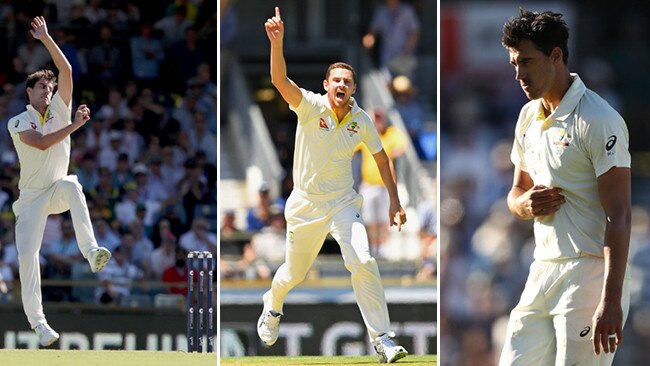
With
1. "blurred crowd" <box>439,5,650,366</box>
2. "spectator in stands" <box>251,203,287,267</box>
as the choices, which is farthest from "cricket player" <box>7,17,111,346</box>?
"blurred crowd" <box>439,5,650,366</box>

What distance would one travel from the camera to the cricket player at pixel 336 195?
844 cm

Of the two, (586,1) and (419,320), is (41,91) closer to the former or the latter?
(419,320)

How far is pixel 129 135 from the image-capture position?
1570cm

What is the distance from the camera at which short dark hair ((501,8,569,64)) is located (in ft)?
16.2

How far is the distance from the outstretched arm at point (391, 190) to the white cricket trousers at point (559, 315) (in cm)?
329

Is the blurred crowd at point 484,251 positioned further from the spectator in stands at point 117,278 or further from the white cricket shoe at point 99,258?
the white cricket shoe at point 99,258

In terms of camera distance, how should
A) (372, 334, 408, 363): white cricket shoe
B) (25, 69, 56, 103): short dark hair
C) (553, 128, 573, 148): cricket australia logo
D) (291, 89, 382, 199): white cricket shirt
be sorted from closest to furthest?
(553, 128, 573, 148): cricket australia logo < (372, 334, 408, 363): white cricket shoe < (291, 89, 382, 199): white cricket shirt < (25, 69, 56, 103): short dark hair

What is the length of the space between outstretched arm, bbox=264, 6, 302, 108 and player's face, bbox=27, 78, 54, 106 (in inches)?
85.2

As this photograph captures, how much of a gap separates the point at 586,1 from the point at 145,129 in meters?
5.38

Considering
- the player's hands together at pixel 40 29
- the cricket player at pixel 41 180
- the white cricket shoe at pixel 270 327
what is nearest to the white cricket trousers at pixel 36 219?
the cricket player at pixel 41 180

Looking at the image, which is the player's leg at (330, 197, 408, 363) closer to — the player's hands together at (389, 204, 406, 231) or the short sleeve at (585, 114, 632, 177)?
→ the player's hands together at (389, 204, 406, 231)

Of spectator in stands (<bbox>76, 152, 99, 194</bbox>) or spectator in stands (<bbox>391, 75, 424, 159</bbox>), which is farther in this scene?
spectator in stands (<bbox>391, 75, 424, 159</bbox>)

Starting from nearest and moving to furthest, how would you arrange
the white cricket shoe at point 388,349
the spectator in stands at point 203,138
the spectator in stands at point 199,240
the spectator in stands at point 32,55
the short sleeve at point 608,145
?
the short sleeve at point 608,145 → the white cricket shoe at point 388,349 → the spectator in stands at point 199,240 → the spectator in stands at point 203,138 → the spectator in stands at point 32,55

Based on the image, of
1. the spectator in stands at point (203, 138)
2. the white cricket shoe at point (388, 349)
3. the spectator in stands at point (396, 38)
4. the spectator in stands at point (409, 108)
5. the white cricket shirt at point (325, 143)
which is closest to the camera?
the white cricket shoe at point (388, 349)
